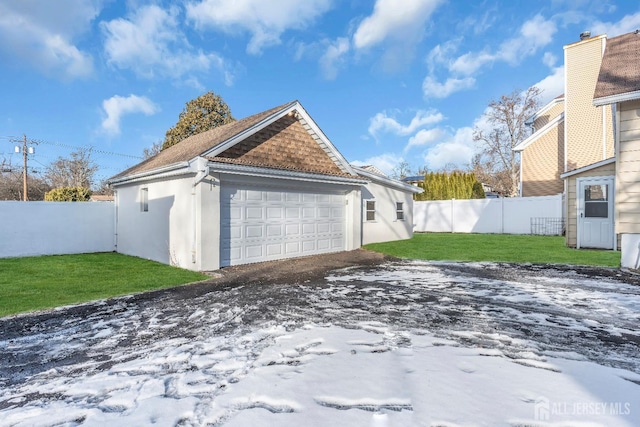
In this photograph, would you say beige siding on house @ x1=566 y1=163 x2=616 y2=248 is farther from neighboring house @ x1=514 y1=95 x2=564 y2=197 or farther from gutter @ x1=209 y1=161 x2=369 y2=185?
neighboring house @ x1=514 y1=95 x2=564 y2=197

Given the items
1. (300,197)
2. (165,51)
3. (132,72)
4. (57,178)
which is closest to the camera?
(300,197)

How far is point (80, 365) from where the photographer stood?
3143mm

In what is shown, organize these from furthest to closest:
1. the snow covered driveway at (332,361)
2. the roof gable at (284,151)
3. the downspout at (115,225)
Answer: the downspout at (115,225) < the roof gable at (284,151) < the snow covered driveway at (332,361)

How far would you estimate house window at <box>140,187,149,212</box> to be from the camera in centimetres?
1053

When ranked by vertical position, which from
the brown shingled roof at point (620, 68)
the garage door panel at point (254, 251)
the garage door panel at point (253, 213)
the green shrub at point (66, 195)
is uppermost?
the brown shingled roof at point (620, 68)

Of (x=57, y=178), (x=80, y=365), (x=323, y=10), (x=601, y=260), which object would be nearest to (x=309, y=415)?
(x=80, y=365)

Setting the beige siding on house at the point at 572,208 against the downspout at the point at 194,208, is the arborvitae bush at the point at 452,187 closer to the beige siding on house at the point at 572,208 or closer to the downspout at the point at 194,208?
the beige siding on house at the point at 572,208

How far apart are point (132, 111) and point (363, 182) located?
19.0 metres

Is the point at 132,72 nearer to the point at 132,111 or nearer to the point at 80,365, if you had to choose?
the point at 132,111

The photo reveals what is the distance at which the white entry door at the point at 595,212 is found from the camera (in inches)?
418

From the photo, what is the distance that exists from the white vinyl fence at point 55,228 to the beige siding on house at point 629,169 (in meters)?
15.7

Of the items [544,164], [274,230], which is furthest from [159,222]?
[544,164]

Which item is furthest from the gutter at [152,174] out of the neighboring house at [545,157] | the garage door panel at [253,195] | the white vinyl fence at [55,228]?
the neighboring house at [545,157]

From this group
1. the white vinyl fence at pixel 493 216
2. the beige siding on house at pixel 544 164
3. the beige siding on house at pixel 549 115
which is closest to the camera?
the white vinyl fence at pixel 493 216
